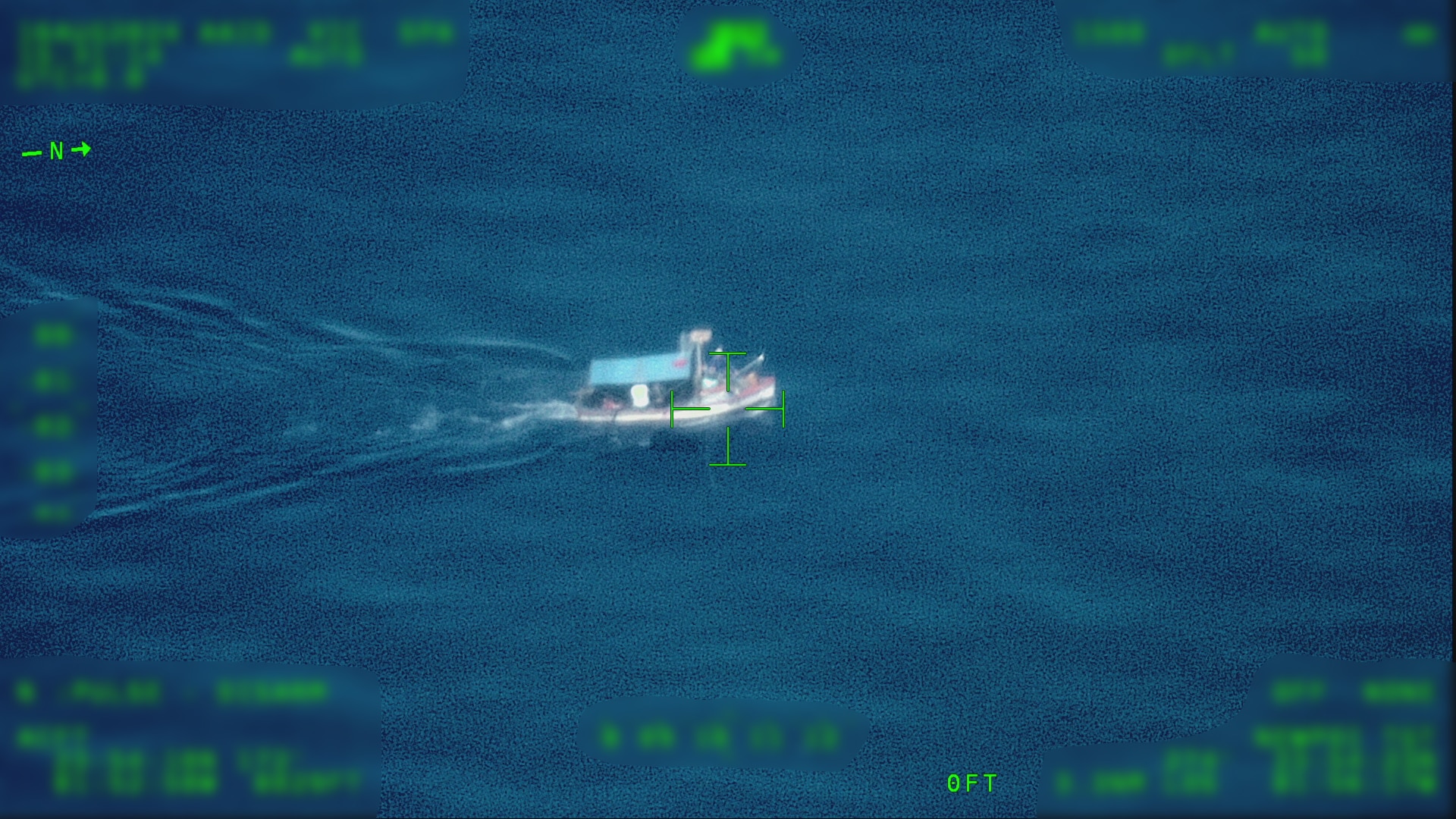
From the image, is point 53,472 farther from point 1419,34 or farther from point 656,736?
point 1419,34

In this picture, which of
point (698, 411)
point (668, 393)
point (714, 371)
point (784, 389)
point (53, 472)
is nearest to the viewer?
point (53, 472)

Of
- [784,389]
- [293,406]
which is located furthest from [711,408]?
[293,406]

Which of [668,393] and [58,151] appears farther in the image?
[58,151]

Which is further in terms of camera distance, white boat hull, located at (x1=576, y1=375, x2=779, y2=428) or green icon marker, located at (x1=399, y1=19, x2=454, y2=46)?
green icon marker, located at (x1=399, y1=19, x2=454, y2=46)

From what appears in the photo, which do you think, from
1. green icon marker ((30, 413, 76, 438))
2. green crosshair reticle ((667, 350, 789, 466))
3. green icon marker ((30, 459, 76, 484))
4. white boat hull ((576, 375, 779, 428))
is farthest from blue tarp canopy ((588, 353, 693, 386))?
green icon marker ((30, 413, 76, 438))

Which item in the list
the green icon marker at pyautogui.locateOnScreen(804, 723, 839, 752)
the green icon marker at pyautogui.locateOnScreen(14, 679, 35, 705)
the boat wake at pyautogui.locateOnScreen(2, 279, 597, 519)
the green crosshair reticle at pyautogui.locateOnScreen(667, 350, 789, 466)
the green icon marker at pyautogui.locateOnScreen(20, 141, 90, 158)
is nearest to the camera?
the green icon marker at pyautogui.locateOnScreen(804, 723, 839, 752)

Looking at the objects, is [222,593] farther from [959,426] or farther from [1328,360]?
[1328,360]

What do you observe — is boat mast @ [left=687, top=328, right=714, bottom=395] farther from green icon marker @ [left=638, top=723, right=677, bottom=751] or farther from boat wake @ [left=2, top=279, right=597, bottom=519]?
green icon marker @ [left=638, top=723, right=677, bottom=751]
